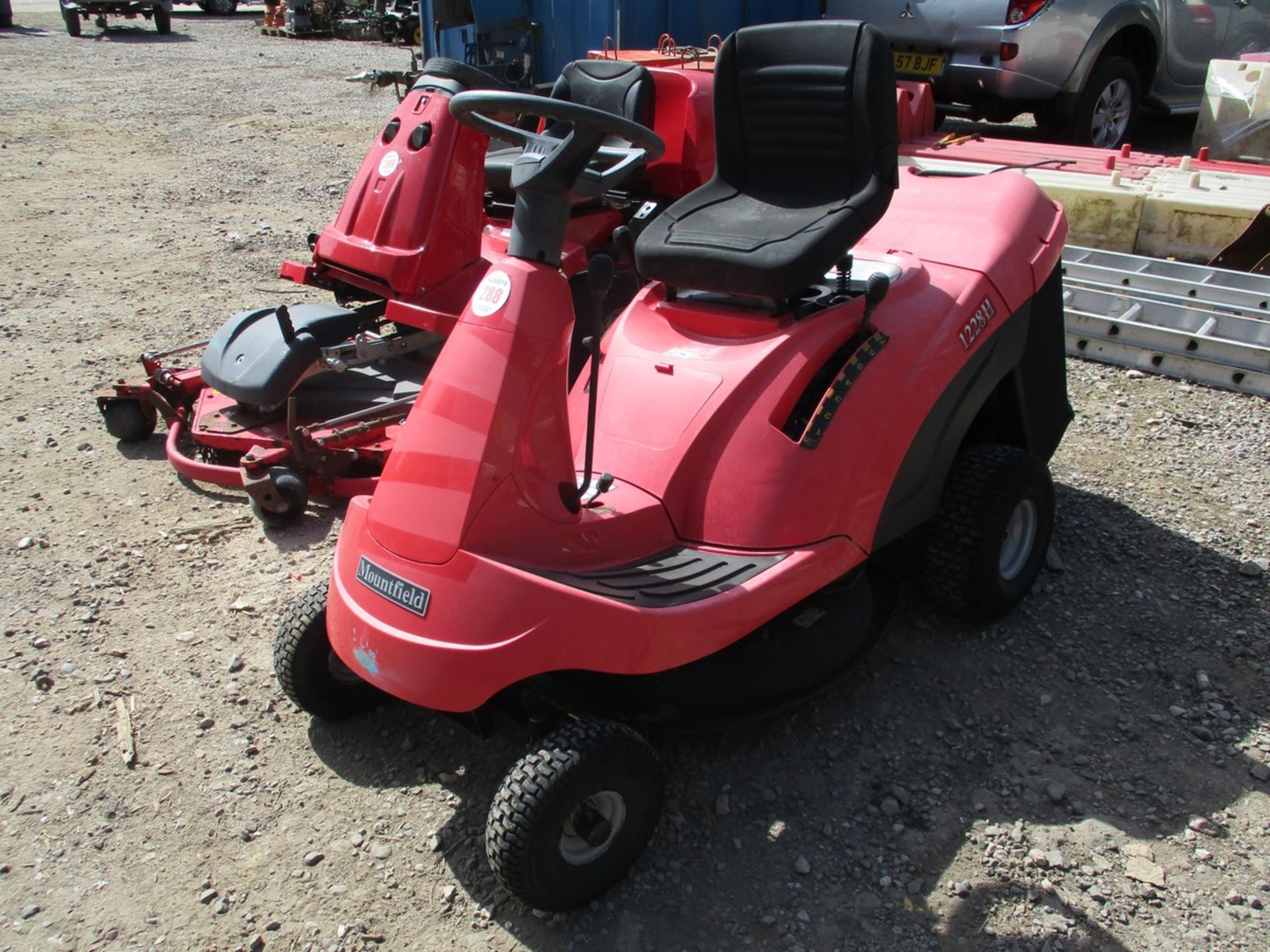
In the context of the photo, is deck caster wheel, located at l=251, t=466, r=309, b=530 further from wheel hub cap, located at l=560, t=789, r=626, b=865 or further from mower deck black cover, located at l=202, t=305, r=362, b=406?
wheel hub cap, located at l=560, t=789, r=626, b=865

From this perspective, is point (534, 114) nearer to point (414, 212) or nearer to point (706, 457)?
point (706, 457)

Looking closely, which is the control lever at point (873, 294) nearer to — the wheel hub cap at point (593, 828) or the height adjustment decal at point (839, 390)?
the height adjustment decal at point (839, 390)

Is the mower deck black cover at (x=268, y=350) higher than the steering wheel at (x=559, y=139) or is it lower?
lower

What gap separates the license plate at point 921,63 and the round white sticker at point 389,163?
13.9 feet

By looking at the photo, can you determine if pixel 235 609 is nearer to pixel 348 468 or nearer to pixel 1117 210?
pixel 348 468

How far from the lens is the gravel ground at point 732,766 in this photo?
7.54 feet

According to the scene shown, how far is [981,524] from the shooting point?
299cm

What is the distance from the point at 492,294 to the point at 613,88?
2.90 m

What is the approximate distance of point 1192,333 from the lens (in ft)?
16.0

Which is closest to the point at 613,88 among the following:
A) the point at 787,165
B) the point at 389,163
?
the point at 389,163

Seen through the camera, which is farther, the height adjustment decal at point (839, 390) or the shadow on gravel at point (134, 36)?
the shadow on gravel at point (134, 36)

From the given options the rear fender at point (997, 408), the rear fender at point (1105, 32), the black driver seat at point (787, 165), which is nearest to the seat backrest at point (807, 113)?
the black driver seat at point (787, 165)

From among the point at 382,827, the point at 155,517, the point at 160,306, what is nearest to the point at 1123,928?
the point at 382,827

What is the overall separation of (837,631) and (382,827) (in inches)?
48.3
